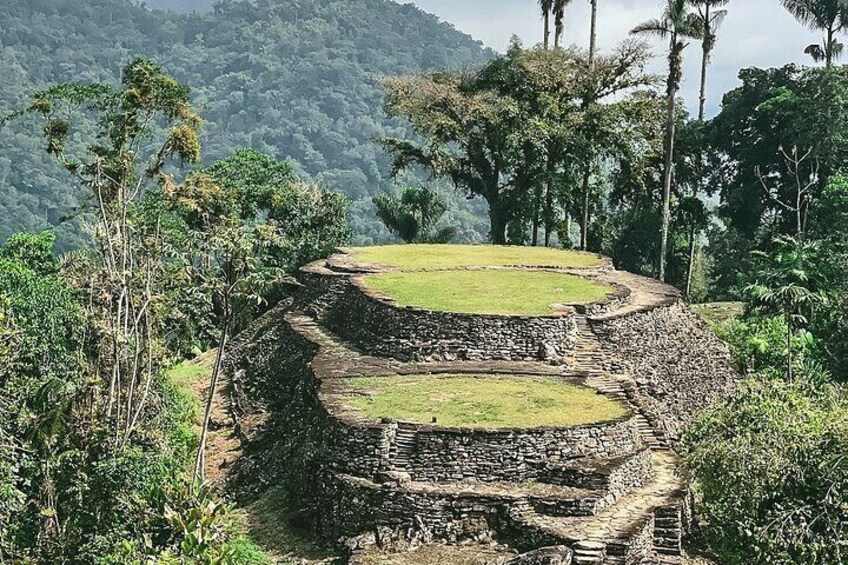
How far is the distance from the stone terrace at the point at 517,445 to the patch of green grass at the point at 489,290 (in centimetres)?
59

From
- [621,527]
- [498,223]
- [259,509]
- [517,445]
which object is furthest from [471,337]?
[498,223]

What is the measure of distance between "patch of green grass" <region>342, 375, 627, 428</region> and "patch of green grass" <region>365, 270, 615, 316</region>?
7.83 feet

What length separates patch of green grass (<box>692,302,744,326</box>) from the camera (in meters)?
34.4

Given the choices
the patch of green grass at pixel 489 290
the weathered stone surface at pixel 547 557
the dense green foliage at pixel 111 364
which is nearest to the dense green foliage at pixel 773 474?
the weathered stone surface at pixel 547 557

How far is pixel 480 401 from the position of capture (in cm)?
1781

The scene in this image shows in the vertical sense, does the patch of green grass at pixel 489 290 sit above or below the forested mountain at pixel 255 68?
below

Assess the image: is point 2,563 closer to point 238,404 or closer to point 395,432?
point 395,432

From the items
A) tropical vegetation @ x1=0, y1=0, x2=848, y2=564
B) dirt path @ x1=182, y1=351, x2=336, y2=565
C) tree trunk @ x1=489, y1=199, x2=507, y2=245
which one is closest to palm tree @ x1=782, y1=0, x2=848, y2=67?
tropical vegetation @ x1=0, y1=0, x2=848, y2=564

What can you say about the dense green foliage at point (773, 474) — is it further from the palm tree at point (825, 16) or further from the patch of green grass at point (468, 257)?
the palm tree at point (825, 16)

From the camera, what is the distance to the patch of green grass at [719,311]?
34.4 metres

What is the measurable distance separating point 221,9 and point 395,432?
15986 cm

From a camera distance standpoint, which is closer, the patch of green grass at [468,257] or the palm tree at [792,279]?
the palm tree at [792,279]

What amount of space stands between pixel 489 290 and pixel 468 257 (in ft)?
23.4

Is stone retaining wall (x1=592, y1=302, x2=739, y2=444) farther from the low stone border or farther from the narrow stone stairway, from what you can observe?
the narrow stone stairway
